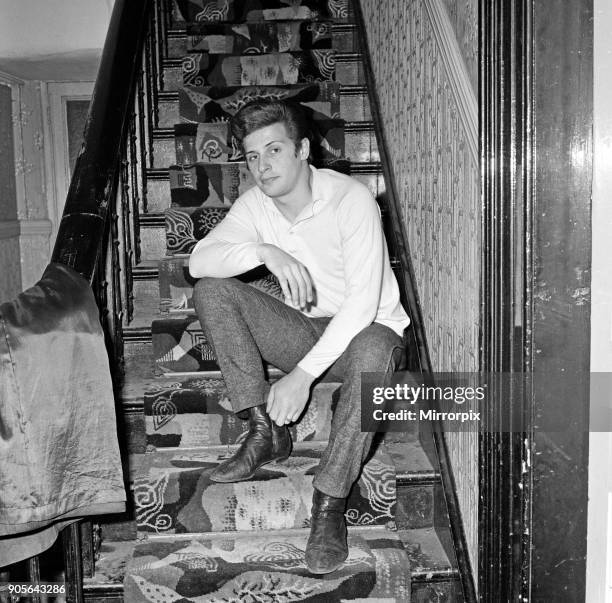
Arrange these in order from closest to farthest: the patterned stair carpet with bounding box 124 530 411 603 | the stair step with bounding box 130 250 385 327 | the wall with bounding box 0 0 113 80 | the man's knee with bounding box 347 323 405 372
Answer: the patterned stair carpet with bounding box 124 530 411 603 < the man's knee with bounding box 347 323 405 372 < the stair step with bounding box 130 250 385 327 < the wall with bounding box 0 0 113 80

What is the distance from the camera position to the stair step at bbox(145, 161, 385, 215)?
265 centimetres

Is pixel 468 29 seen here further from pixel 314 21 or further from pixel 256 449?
pixel 314 21

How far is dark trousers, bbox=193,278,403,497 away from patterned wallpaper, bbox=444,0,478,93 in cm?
68

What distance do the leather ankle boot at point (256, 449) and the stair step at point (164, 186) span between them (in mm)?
964

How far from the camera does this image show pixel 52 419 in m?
1.26

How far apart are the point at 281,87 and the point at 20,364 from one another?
6.80 feet

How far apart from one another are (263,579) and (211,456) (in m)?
0.42

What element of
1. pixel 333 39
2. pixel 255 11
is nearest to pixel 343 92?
pixel 333 39

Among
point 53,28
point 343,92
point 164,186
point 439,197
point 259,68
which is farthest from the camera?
point 53,28

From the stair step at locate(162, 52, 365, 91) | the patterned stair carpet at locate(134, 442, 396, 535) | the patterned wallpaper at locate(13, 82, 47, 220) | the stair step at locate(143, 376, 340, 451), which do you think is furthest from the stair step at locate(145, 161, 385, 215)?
the patterned wallpaper at locate(13, 82, 47, 220)

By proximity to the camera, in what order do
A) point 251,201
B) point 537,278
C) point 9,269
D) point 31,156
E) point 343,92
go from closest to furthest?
point 537,278, point 251,201, point 343,92, point 9,269, point 31,156

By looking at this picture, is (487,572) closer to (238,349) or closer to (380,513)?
(380,513)

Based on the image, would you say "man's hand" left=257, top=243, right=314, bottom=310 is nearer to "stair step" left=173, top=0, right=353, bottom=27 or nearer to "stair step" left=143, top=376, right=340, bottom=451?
"stair step" left=143, top=376, right=340, bottom=451

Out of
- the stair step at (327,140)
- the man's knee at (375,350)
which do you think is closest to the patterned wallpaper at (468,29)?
the man's knee at (375,350)
